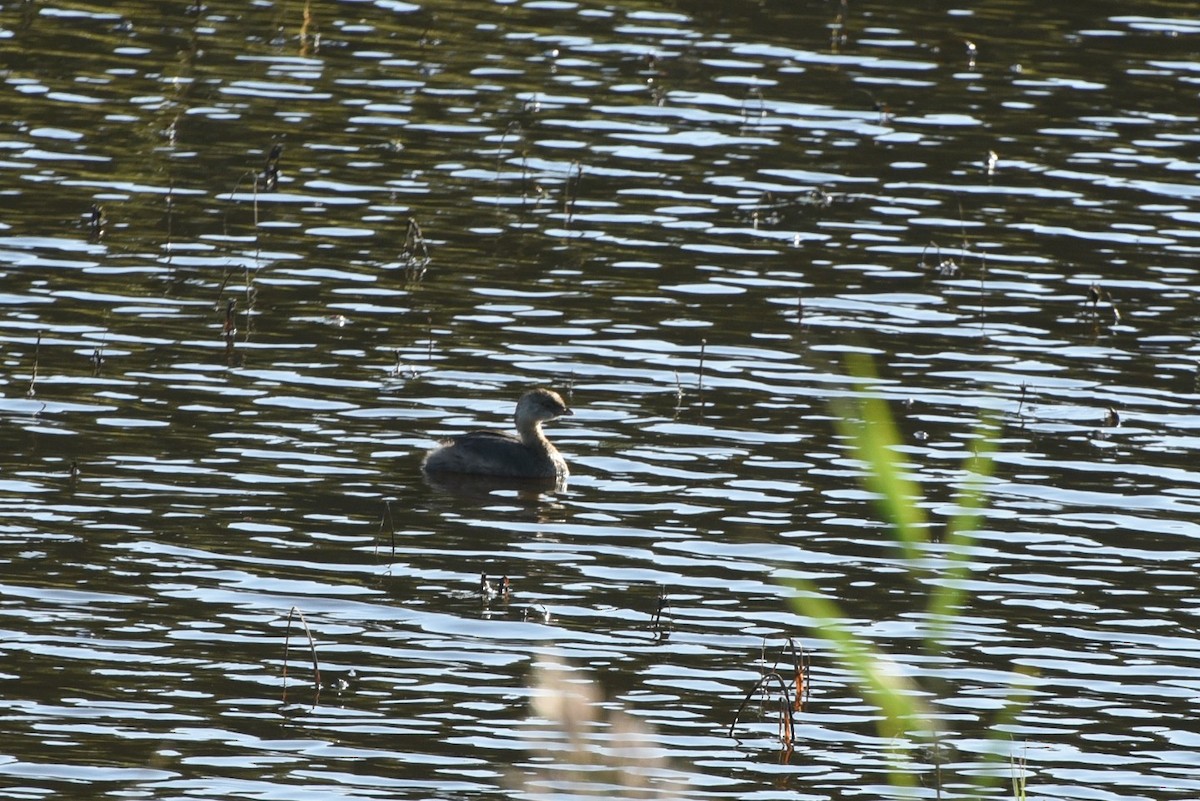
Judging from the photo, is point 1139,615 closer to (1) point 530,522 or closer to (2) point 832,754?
(2) point 832,754

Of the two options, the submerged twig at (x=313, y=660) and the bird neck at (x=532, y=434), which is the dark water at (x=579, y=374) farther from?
the bird neck at (x=532, y=434)

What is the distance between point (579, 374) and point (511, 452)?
7.03 ft

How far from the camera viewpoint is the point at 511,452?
16.1 meters

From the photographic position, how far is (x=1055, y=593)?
44.6 ft

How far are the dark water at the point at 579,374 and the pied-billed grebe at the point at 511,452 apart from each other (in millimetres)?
191

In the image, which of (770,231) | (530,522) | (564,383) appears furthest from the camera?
(770,231)

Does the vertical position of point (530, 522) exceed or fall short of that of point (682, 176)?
it falls short

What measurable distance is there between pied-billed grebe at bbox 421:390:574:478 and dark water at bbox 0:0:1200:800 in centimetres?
19

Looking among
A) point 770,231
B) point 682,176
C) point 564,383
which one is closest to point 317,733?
point 564,383

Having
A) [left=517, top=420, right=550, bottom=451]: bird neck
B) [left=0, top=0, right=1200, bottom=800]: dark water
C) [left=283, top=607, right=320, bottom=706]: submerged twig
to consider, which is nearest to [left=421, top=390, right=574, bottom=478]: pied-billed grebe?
[left=517, top=420, right=550, bottom=451]: bird neck

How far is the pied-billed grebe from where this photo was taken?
15844 mm

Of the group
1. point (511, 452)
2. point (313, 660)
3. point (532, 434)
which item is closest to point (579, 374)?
point (532, 434)

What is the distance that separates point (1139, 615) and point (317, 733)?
207 inches

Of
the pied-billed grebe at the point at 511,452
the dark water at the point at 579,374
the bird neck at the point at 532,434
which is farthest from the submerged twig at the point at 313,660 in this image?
the bird neck at the point at 532,434
